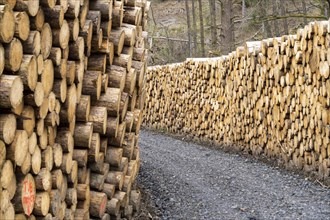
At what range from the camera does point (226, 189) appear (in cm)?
726

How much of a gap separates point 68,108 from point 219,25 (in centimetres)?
2017

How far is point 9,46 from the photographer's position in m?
3.38

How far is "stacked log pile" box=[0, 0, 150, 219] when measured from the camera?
3480mm

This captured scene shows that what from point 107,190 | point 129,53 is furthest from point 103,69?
point 107,190

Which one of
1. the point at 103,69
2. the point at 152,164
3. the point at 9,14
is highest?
the point at 9,14

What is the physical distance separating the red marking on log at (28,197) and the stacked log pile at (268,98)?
457cm

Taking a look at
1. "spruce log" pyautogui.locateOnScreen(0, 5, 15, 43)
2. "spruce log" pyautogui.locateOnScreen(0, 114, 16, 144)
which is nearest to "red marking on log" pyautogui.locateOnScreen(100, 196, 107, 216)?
"spruce log" pyautogui.locateOnScreen(0, 114, 16, 144)

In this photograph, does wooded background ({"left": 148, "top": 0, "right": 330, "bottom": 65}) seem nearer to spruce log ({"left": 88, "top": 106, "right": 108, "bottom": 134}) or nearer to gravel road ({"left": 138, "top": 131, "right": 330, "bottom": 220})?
gravel road ({"left": 138, "top": 131, "right": 330, "bottom": 220})

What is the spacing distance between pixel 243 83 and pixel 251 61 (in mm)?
644

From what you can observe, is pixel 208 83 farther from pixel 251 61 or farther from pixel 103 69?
pixel 103 69

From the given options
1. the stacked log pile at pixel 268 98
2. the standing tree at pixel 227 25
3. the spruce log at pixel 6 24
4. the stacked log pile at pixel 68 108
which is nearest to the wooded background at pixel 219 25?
the standing tree at pixel 227 25

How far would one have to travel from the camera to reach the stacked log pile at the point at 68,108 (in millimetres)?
3480

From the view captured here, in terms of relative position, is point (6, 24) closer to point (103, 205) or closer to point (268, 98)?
point (103, 205)

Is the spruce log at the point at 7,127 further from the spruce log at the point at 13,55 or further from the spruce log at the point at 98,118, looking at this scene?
the spruce log at the point at 98,118
